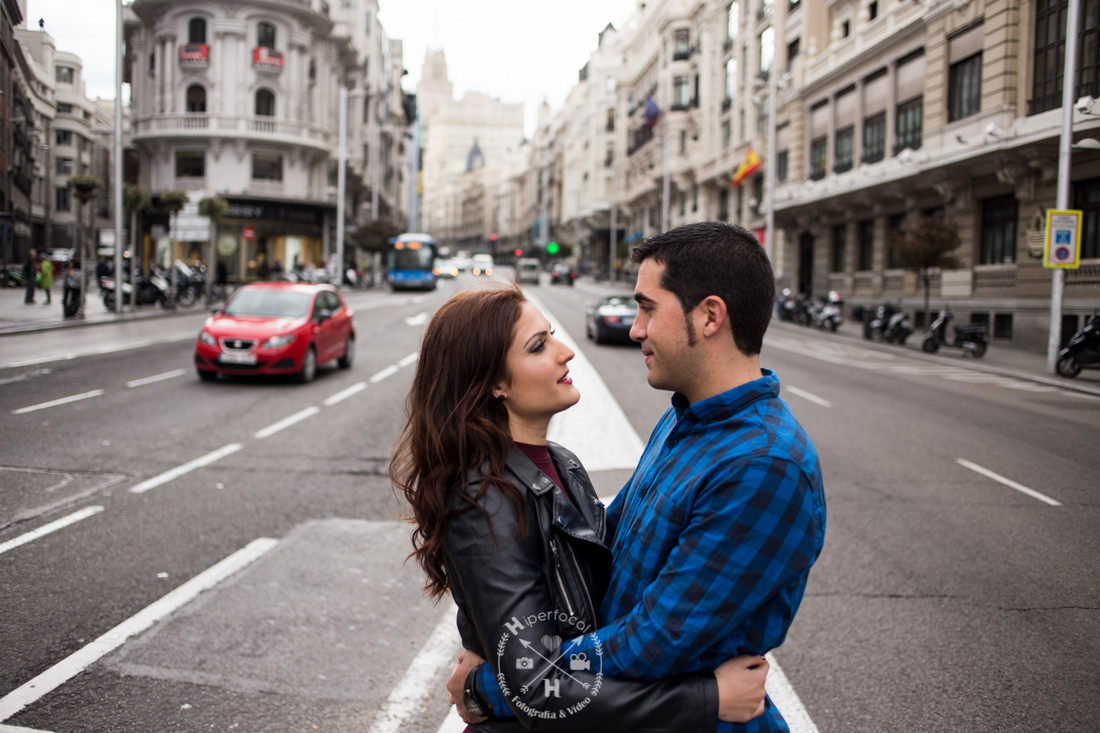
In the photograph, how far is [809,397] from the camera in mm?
12664

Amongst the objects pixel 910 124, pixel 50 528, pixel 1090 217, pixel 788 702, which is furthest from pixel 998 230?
pixel 50 528

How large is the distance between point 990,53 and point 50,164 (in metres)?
23.8

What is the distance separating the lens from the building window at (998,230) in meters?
23.8

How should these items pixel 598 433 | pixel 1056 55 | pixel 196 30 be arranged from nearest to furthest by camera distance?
1. pixel 598 433
2. pixel 1056 55
3. pixel 196 30

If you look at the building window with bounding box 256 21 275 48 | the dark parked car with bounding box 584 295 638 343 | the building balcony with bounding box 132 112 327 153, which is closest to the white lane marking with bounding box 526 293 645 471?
the dark parked car with bounding box 584 295 638 343

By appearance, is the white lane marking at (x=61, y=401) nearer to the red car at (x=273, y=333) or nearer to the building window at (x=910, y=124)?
the red car at (x=273, y=333)

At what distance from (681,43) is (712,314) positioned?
5870cm

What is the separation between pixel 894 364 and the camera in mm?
18578

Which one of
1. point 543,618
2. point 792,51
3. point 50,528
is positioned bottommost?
point 50,528

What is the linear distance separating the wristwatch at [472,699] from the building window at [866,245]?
3302cm

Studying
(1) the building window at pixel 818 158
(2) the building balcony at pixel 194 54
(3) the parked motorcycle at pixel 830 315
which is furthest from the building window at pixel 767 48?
(2) the building balcony at pixel 194 54

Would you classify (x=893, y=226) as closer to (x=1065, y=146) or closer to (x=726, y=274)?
(x=1065, y=146)

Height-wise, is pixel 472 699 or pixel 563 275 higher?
pixel 563 275

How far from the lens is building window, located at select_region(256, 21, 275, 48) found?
147ft
